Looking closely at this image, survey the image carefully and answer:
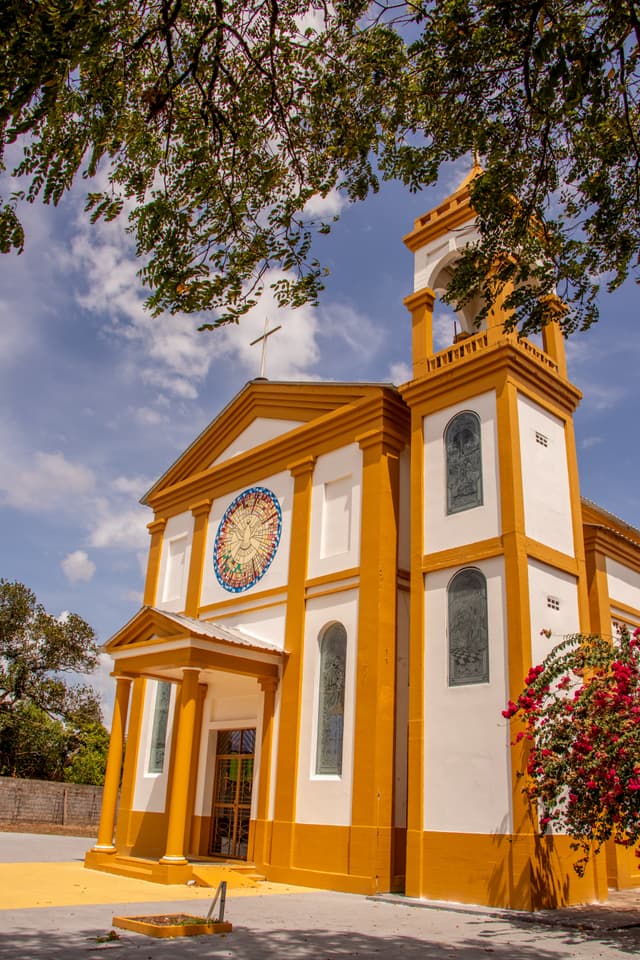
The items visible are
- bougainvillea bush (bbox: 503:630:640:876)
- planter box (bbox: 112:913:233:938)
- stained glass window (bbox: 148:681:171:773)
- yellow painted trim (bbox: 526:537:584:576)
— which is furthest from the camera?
stained glass window (bbox: 148:681:171:773)

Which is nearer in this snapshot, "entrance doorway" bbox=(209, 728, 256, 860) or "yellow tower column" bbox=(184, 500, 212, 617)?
"entrance doorway" bbox=(209, 728, 256, 860)

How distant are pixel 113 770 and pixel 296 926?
811 centimetres

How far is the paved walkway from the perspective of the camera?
7.56 m

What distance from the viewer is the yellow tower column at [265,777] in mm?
14414

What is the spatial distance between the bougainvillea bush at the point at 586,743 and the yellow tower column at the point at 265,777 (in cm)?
541

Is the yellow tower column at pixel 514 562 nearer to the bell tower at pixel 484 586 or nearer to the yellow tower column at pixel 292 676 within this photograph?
the bell tower at pixel 484 586

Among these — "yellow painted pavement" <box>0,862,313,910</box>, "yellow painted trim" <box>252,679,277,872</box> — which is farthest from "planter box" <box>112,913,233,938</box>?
"yellow painted trim" <box>252,679,277,872</box>

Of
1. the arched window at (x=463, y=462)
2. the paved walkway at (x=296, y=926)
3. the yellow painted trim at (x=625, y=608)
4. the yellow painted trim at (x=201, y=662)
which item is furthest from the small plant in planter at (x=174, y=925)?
the yellow painted trim at (x=625, y=608)

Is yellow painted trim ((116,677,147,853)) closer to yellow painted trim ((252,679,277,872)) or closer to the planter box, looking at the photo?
yellow painted trim ((252,679,277,872))

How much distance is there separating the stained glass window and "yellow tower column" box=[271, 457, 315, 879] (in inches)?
176

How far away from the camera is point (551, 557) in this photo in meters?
13.1

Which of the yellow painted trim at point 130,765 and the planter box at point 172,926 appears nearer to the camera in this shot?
the planter box at point 172,926

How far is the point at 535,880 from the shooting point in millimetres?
10875

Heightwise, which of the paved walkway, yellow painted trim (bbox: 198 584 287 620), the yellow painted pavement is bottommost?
the yellow painted pavement
